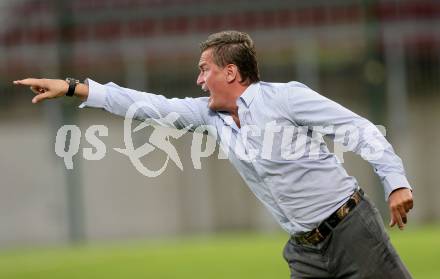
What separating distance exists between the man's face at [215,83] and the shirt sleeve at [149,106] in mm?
144

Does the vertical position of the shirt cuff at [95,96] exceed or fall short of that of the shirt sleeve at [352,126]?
it exceeds it

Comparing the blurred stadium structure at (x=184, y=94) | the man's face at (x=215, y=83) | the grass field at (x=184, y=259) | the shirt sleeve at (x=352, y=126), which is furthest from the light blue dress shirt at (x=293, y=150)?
the blurred stadium structure at (x=184, y=94)

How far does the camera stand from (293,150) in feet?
18.0

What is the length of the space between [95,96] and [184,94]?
459 inches

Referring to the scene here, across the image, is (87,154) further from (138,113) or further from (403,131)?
(138,113)

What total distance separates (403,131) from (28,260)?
20.0 feet

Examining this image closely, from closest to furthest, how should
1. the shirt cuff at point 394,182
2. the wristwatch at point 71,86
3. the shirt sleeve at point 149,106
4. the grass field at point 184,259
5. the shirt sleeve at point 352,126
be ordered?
the shirt cuff at point 394,182 < the shirt sleeve at point 352,126 < the wristwatch at point 71,86 < the shirt sleeve at point 149,106 < the grass field at point 184,259

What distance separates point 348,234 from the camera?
542 cm

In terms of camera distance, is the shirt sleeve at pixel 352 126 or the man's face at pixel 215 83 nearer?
the shirt sleeve at pixel 352 126

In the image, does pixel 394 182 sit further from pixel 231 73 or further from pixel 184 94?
pixel 184 94

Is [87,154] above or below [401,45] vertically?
below

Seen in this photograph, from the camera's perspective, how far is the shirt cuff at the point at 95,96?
566cm

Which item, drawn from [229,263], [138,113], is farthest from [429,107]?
[138,113]

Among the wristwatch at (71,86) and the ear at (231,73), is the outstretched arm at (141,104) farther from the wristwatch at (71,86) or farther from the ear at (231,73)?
the ear at (231,73)
